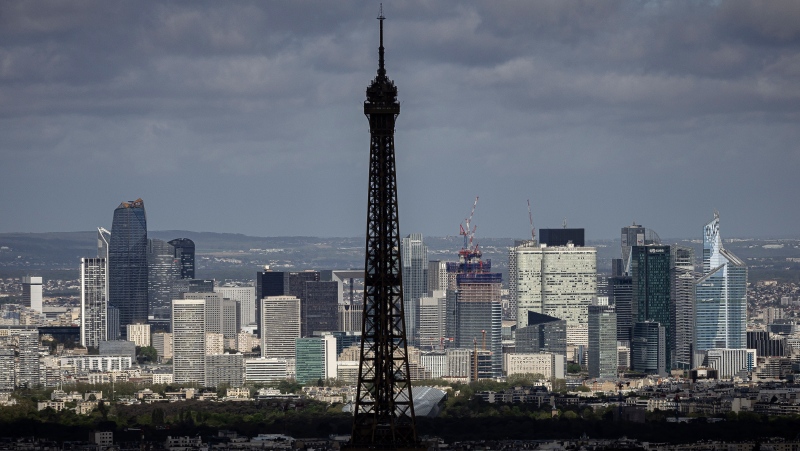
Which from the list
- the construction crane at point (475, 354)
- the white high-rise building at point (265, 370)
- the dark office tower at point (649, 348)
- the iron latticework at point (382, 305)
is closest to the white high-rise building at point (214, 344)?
the white high-rise building at point (265, 370)

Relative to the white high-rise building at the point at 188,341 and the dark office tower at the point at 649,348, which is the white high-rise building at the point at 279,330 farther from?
the dark office tower at the point at 649,348

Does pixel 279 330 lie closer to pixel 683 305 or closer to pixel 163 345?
pixel 163 345

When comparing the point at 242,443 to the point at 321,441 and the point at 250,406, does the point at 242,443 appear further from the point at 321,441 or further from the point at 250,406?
the point at 250,406

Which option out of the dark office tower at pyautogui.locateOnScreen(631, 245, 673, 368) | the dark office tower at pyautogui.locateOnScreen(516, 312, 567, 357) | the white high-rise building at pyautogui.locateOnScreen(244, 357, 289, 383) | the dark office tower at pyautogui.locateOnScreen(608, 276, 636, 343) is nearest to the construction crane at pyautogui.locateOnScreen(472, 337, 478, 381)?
the dark office tower at pyautogui.locateOnScreen(516, 312, 567, 357)

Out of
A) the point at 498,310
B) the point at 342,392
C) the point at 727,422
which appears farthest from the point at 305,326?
the point at 727,422

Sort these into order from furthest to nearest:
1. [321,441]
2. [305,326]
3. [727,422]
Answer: [305,326] < [727,422] < [321,441]

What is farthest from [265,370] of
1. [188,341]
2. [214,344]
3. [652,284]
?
[652,284]

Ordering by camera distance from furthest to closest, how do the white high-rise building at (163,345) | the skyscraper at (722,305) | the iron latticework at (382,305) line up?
1. the white high-rise building at (163,345)
2. the skyscraper at (722,305)
3. the iron latticework at (382,305)
